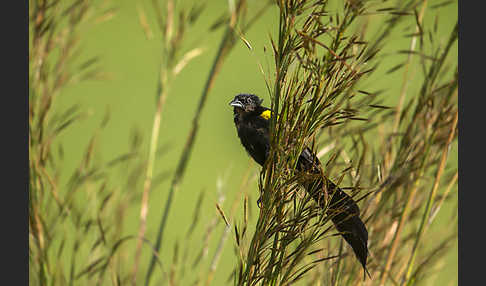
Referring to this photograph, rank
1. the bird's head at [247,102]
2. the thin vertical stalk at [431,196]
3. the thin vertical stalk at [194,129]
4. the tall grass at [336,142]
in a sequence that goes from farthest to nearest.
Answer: the bird's head at [247,102] < the thin vertical stalk at [194,129] < the thin vertical stalk at [431,196] < the tall grass at [336,142]

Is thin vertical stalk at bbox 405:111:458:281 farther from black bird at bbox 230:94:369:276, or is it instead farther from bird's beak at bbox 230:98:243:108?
bird's beak at bbox 230:98:243:108

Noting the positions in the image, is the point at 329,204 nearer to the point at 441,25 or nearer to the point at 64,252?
the point at 441,25

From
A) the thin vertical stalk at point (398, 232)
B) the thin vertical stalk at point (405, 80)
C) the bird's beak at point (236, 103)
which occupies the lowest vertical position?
the thin vertical stalk at point (398, 232)

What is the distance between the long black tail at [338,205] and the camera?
877mm

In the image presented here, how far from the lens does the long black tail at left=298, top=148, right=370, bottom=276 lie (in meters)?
0.88

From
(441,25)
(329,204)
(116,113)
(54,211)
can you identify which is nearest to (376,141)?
(441,25)

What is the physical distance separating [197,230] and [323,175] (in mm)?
682

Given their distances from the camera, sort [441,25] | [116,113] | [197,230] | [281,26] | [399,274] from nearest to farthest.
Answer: [281,26], [399,274], [441,25], [197,230], [116,113]

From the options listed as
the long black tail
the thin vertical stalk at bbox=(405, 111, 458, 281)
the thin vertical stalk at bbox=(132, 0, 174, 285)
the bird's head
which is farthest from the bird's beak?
the thin vertical stalk at bbox=(405, 111, 458, 281)

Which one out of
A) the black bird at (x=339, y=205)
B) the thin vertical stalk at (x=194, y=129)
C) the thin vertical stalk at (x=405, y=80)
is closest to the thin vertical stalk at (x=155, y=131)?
the thin vertical stalk at (x=194, y=129)

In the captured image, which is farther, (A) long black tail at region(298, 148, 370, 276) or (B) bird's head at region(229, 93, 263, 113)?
(B) bird's head at region(229, 93, 263, 113)

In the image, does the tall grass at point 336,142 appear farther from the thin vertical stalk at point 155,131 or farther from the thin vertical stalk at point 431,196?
the thin vertical stalk at point 155,131

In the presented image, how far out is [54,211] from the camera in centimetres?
130

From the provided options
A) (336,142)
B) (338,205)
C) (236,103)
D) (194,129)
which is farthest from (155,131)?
(338,205)
